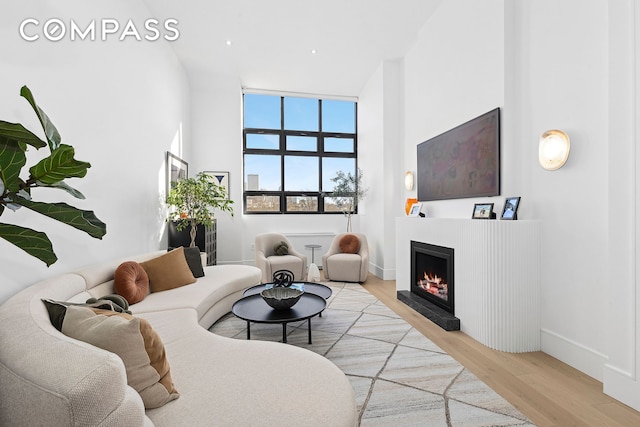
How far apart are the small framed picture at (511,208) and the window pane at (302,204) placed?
406 centimetres

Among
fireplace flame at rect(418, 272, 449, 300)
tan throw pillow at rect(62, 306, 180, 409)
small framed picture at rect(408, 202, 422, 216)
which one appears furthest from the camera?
small framed picture at rect(408, 202, 422, 216)

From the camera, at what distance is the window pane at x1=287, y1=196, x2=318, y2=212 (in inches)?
Answer: 249

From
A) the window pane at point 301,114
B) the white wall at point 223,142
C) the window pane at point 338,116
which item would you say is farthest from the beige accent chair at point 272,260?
the window pane at point 338,116

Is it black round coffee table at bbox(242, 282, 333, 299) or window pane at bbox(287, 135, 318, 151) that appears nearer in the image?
black round coffee table at bbox(242, 282, 333, 299)

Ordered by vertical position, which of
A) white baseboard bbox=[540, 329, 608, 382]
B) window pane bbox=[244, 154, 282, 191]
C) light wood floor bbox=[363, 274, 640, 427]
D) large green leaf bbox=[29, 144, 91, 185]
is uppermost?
window pane bbox=[244, 154, 282, 191]

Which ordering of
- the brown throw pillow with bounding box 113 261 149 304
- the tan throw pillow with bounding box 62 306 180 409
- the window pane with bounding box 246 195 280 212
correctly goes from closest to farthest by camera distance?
1. the tan throw pillow with bounding box 62 306 180 409
2. the brown throw pillow with bounding box 113 261 149 304
3. the window pane with bounding box 246 195 280 212

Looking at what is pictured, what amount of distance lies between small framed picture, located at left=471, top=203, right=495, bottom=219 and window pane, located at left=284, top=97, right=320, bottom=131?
13.5 ft

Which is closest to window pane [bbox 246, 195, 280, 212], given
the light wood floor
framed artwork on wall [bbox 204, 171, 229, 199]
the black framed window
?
the black framed window

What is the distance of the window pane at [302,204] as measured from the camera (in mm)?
6336

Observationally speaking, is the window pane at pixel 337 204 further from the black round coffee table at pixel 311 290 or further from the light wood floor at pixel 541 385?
the light wood floor at pixel 541 385

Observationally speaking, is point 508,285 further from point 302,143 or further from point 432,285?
point 302,143

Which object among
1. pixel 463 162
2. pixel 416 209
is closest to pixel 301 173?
pixel 416 209

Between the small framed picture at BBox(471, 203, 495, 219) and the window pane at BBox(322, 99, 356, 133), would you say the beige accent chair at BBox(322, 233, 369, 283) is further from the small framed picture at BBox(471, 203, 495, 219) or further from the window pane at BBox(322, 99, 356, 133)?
the window pane at BBox(322, 99, 356, 133)

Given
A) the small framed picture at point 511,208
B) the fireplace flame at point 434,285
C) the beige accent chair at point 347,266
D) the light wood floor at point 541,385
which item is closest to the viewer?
the light wood floor at point 541,385
